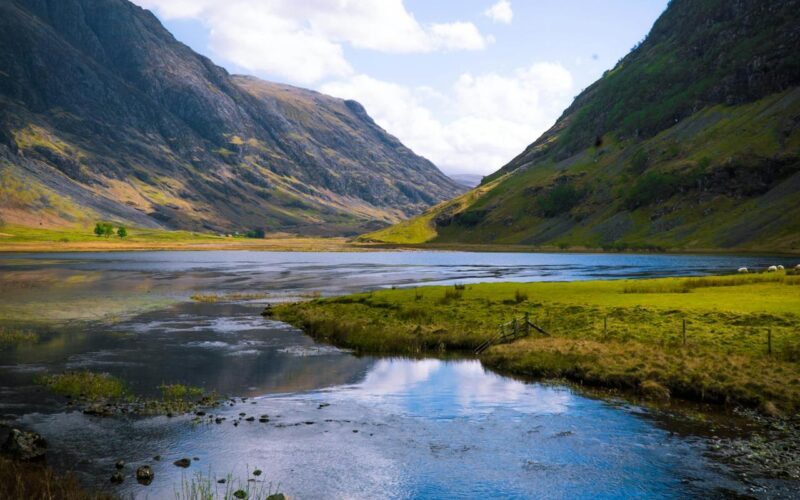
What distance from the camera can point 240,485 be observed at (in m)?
24.3

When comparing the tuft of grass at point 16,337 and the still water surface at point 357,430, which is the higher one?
the tuft of grass at point 16,337

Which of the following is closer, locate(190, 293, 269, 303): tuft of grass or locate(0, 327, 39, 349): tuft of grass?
locate(0, 327, 39, 349): tuft of grass

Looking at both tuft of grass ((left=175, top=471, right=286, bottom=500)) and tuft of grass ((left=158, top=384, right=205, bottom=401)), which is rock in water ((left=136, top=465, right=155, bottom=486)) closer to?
tuft of grass ((left=175, top=471, right=286, bottom=500))

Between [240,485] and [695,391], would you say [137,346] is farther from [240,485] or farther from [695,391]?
[695,391]

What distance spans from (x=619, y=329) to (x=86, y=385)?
3971 cm

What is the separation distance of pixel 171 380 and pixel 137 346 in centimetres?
1403

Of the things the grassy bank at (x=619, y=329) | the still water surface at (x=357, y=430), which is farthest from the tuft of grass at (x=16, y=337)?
the grassy bank at (x=619, y=329)

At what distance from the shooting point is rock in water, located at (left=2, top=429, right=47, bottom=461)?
25969 millimetres

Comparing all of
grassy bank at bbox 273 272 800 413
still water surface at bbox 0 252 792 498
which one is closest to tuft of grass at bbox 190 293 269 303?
grassy bank at bbox 273 272 800 413

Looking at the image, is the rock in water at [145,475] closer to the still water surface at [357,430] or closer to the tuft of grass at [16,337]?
the still water surface at [357,430]

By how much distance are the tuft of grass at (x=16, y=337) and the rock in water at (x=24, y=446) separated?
97.2 ft

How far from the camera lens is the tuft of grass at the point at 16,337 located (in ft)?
175

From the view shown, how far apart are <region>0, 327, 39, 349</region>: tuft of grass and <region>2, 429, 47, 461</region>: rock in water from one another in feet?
97.2

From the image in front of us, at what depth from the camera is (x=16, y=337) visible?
5531cm
